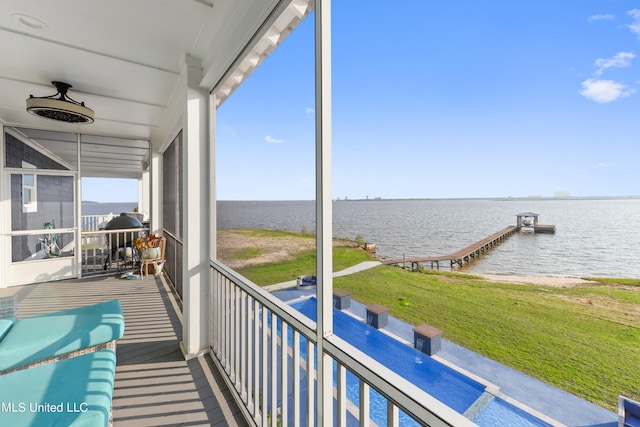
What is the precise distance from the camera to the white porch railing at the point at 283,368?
0.83m

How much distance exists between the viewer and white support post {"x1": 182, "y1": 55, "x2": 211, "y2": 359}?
2.54m

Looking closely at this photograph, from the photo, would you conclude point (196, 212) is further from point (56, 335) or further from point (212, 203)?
point (56, 335)

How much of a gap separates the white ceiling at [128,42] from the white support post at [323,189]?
1.45ft

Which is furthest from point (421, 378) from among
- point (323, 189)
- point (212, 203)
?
point (212, 203)

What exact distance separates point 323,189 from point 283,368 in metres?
1.02

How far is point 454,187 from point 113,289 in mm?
5440

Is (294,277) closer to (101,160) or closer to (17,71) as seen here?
(17,71)

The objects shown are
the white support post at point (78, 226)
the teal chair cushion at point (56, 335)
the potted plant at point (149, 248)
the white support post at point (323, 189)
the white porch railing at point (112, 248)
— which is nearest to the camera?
the white support post at point (323, 189)

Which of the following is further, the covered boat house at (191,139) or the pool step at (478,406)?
the covered boat house at (191,139)

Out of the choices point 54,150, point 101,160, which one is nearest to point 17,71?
point 54,150

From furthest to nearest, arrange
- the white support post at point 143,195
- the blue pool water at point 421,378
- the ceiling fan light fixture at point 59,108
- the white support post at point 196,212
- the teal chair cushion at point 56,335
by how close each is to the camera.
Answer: the white support post at point 143,195, the ceiling fan light fixture at point 59,108, the white support post at point 196,212, the teal chair cushion at point 56,335, the blue pool water at point 421,378

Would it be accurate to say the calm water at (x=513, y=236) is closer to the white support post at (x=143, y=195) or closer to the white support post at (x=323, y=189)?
the white support post at (x=323, y=189)

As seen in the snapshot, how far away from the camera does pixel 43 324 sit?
1.98m

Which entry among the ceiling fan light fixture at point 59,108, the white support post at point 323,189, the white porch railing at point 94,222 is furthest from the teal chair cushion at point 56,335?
the white porch railing at point 94,222
